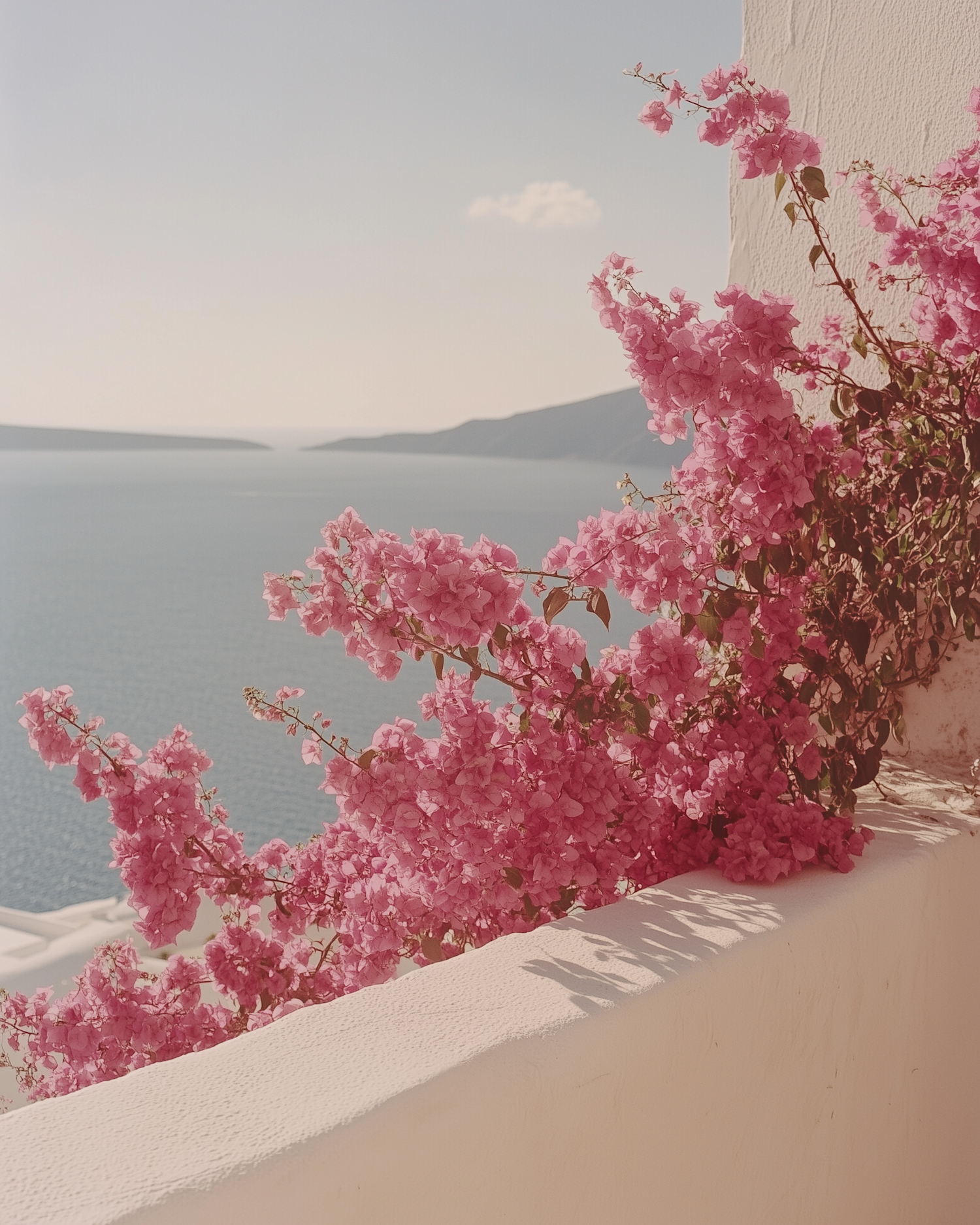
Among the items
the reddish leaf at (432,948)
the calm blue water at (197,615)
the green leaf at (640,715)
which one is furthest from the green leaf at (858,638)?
the calm blue water at (197,615)

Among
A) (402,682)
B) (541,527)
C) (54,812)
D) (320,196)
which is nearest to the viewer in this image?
(54,812)

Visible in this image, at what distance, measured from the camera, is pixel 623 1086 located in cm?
105

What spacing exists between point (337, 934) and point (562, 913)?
13.0 inches

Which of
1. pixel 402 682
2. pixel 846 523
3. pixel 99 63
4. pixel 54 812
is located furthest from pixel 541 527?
pixel 846 523

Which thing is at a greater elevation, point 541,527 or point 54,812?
point 541,527

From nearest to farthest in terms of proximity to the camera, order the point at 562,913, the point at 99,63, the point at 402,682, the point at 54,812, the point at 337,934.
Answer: the point at 562,913
the point at 337,934
the point at 54,812
the point at 402,682
the point at 99,63

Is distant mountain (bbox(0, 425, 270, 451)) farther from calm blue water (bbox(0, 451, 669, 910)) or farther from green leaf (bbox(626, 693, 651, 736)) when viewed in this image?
green leaf (bbox(626, 693, 651, 736))

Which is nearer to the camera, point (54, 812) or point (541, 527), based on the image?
point (54, 812)

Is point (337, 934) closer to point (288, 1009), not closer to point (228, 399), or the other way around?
point (288, 1009)

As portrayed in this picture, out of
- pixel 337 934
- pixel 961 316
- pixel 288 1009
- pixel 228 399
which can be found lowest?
pixel 288 1009

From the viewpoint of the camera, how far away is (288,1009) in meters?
1.55

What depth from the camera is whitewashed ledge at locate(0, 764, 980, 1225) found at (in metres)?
0.80

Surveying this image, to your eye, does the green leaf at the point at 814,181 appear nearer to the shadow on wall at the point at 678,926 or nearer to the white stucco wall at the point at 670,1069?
the white stucco wall at the point at 670,1069

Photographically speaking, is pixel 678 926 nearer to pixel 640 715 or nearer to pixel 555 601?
pixel 640 715
